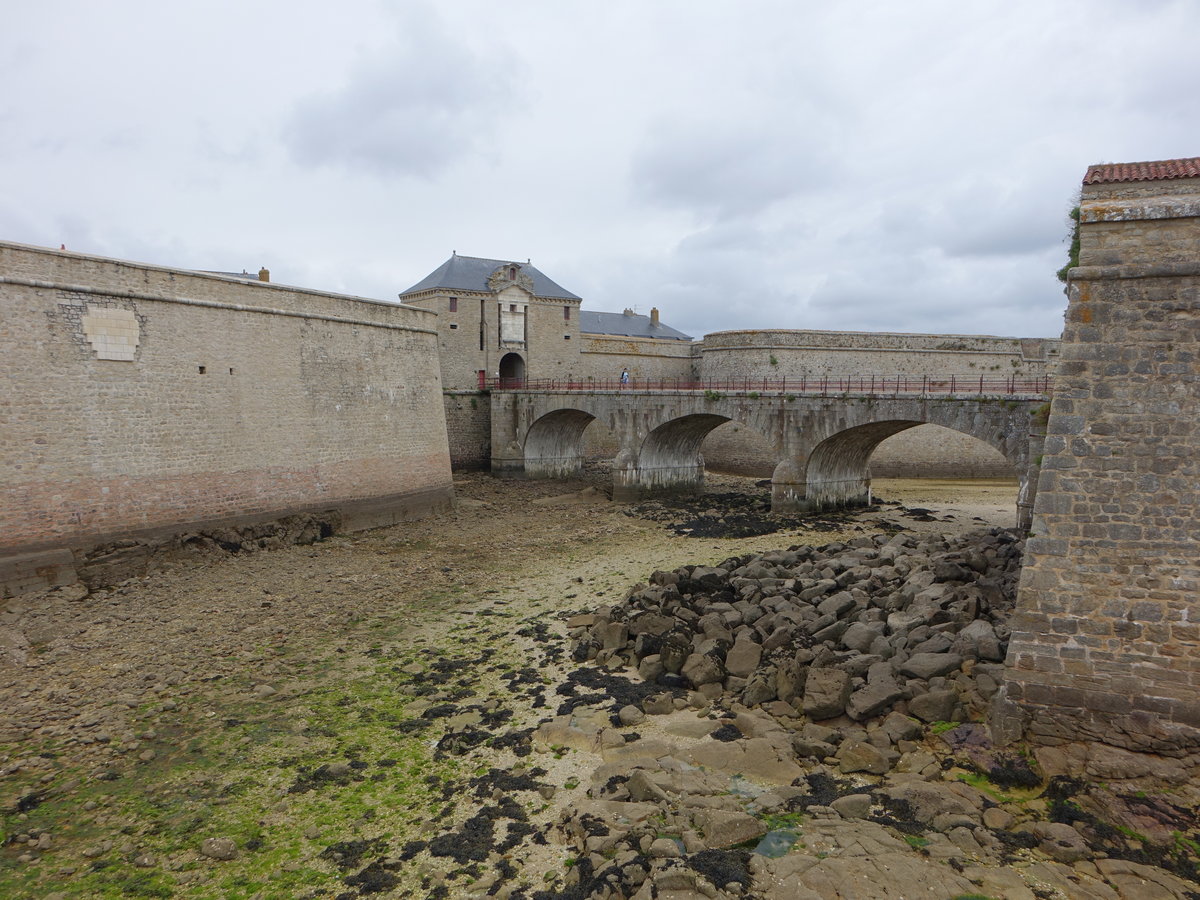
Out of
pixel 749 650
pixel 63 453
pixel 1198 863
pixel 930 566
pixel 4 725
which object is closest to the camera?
pixel 1198 863

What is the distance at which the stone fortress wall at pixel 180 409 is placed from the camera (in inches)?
579

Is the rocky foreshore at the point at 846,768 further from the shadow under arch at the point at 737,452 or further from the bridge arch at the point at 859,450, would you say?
the shadow under arch at the point at 737,452

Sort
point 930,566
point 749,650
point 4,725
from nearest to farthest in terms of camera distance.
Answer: point 4,725
point 749,650
point 930,566

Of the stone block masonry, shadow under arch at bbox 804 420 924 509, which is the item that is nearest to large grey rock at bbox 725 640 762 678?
the stone block masonry

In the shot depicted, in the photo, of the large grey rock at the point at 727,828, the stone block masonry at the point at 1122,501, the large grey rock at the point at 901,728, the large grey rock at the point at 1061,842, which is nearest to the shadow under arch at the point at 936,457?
the large grey rock at the point at 901,728

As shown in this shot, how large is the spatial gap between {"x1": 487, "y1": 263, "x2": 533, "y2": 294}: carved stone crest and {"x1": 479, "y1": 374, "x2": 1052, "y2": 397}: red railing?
4626mm

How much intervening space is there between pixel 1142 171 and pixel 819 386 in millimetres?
19628

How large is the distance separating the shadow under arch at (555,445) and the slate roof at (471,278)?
25.1 feet

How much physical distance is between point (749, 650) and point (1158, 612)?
16.3ft

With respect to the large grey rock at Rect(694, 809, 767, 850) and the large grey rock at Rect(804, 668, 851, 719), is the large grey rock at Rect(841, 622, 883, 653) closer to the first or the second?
the large grey rock at Rect(804, 668, 851, 719)

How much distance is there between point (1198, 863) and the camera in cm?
611

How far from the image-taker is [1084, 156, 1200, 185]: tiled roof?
7578mm

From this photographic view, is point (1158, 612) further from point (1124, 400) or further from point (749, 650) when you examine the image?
point (749, 650)

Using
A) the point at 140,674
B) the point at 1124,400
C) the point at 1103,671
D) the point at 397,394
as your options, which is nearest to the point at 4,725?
the point at 140,674
